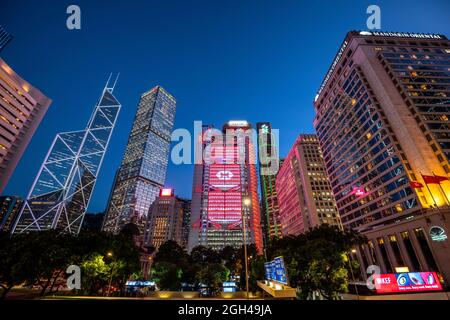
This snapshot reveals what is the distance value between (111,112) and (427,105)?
214m

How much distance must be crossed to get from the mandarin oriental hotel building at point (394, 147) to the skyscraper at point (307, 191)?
113 ft

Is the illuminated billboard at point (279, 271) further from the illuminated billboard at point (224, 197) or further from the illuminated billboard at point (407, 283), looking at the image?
the illuminated billboard at point (224, 197)

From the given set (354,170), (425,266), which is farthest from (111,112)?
(425,266)

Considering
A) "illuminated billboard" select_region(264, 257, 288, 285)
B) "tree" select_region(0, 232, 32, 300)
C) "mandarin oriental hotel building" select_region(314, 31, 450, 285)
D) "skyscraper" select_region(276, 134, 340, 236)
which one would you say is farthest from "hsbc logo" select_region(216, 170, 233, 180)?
"tree" select_region(0, 232, 32, 300)

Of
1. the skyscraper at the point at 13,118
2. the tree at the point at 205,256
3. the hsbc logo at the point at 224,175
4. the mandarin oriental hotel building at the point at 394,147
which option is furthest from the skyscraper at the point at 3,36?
the mandarin oriental hotel building at the point at 394,147

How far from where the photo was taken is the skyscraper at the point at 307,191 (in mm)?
125750

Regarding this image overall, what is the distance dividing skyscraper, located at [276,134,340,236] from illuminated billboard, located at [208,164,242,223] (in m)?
42.9

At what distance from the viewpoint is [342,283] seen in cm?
3098

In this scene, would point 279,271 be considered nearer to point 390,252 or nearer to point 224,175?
point 390,252

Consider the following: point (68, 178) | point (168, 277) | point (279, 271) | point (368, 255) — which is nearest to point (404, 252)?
point (368, 255)

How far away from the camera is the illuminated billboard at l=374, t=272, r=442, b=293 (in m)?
30.3

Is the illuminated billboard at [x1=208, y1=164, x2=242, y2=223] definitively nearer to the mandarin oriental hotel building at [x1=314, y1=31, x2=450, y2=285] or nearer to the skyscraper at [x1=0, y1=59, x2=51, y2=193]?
the mandarin oriental hotel building at [x1=314, y1=31, x2=450, y2=285]

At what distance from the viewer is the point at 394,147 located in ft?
211
